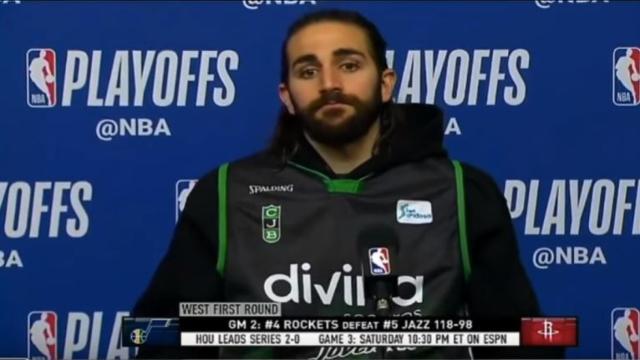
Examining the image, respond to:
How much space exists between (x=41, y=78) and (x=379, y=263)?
0.90m

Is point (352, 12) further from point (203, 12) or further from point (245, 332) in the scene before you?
point (245, 332)

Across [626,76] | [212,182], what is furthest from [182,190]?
[626,76]

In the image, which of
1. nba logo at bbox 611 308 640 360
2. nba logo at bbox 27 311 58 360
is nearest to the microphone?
nba logo at bbox 611 308 640 360

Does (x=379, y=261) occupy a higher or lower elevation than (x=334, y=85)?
lower

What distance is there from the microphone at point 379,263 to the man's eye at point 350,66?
305 millimetres

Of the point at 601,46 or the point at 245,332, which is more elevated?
the point at 601,46

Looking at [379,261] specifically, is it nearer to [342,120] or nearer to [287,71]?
[342,120]

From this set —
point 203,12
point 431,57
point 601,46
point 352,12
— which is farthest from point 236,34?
point 601,46

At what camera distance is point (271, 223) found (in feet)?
7.04

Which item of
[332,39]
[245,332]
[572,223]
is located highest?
[332,39]

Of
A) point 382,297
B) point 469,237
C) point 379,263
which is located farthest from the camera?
point 469,237

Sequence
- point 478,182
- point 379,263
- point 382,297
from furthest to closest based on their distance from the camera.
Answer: point 478,182
point 379,263
point 382,297

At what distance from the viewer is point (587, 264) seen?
2375 mm

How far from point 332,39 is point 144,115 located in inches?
19.3
